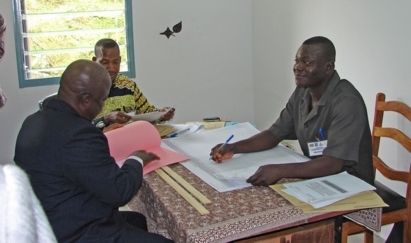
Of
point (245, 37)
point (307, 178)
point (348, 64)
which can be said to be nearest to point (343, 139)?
point (307, 178)

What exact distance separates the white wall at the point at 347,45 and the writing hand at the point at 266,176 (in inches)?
48.4

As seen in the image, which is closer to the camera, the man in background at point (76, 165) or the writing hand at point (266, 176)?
the man in background at point (76, 165)

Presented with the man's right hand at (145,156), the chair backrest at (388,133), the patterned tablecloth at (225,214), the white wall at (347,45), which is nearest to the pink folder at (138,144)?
the man's right hand at (145,156)

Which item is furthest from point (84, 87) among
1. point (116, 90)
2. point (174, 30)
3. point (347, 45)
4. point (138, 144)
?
point (174, 30)

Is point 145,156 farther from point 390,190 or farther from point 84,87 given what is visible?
point 390,190

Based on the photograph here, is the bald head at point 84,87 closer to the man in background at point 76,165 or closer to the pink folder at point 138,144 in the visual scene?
the man in background at point 76,165

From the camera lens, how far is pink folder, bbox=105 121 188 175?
2018mm

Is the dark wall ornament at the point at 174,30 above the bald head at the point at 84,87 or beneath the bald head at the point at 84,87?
above

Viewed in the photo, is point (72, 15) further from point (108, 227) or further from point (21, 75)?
point (108, 227)

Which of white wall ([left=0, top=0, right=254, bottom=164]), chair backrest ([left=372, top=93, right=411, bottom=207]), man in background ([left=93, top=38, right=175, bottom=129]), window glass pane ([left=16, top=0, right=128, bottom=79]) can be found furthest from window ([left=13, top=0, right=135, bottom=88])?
chair backrest ([left=372, top=93, right=411, bottom=207])

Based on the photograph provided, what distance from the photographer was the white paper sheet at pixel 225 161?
70.1 inches

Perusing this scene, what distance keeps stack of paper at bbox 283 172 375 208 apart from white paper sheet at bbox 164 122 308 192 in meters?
0.19

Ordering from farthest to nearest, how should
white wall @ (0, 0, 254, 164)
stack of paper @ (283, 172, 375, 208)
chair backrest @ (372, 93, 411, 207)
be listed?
white wall @ (0, 0, 254, 164)
chair backrest @ (372, 93, 411, 207)
stack of paper @ (283, 172, 375, 208)

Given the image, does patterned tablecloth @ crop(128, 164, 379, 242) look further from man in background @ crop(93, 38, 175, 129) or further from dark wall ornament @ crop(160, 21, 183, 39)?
dark wall ornament @ crop(160, 21, 183, 39)
